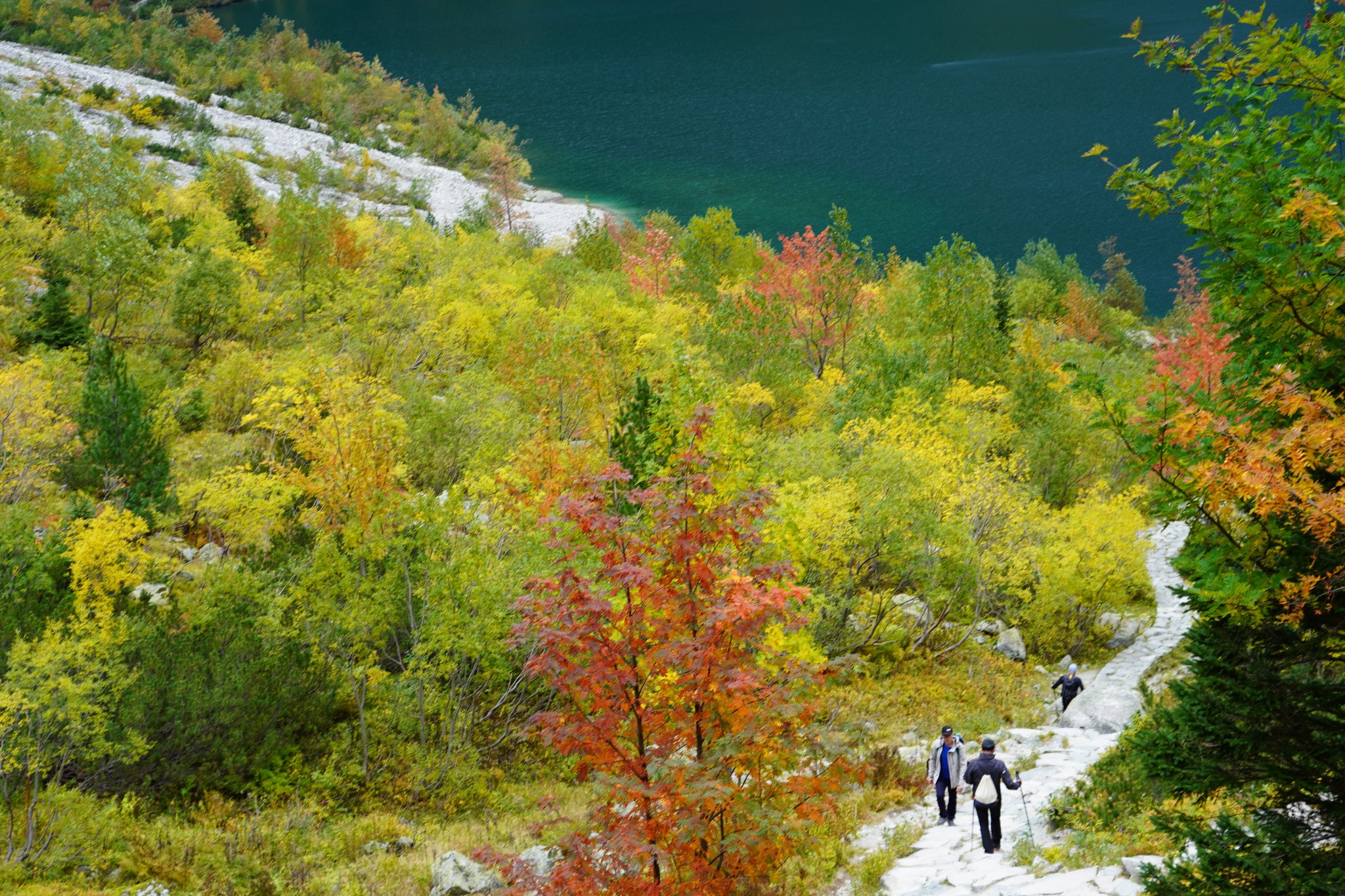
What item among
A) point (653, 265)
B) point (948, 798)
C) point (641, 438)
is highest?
point (653, 265)

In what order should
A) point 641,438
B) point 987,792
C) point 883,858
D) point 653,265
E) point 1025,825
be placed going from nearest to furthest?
point 987,792, point 883,858, point 1025,825, point 641,438, point 653,265

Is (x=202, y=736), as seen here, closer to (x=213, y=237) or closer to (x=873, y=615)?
(x=873, y=615)

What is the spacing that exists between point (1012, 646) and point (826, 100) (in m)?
115

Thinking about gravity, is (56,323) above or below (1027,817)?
above

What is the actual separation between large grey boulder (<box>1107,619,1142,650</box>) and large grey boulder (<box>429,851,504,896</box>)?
80.7 feet

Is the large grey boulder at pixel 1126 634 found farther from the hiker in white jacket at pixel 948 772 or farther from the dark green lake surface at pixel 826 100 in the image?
the dark green lake surface at pixel 826 100

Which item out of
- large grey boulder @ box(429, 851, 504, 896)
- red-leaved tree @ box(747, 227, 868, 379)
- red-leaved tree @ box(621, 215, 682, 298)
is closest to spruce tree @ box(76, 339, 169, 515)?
large grey boulder @ box(429, 851, 504, 896)

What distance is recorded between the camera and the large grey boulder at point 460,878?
13.2 m

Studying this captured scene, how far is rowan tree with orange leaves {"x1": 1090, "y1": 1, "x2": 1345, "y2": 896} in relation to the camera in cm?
843

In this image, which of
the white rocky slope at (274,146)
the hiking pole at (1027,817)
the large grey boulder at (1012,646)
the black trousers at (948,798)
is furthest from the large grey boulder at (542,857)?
the white rocky slope at (274,146)

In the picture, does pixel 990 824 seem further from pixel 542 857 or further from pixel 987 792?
pixel 542 857

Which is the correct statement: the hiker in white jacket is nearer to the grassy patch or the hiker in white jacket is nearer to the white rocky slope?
the grassy patch

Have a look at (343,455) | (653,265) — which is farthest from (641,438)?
(653,265)

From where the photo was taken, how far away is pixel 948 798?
1557 centimetres
